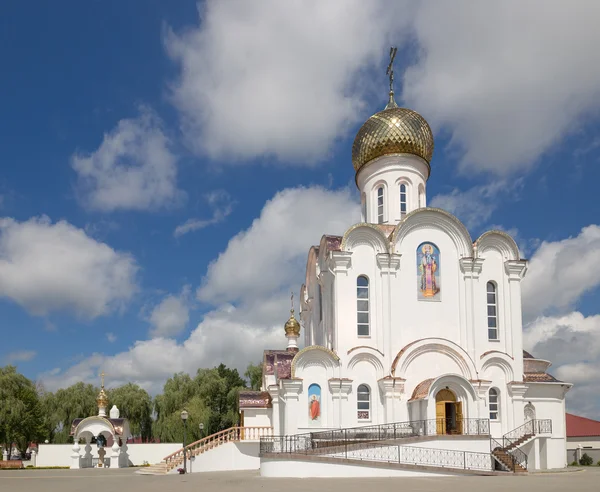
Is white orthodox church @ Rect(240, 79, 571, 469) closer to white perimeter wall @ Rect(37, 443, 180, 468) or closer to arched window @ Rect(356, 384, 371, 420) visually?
arched window @ Rect(356, 384, 371, 420)

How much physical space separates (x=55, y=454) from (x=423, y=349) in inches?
839

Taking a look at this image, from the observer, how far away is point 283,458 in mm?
20734

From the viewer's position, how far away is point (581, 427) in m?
48.6

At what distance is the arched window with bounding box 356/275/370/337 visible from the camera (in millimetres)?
25797

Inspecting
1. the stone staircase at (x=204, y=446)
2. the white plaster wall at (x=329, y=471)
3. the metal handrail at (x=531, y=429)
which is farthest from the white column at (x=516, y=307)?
the stone staircase at (x=204, y=446)

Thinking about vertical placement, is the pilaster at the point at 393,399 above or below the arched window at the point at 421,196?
below

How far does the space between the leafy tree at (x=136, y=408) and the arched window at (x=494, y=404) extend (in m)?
27.4

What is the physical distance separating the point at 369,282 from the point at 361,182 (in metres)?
5.76

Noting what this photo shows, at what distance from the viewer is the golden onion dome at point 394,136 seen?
2884 centimetres

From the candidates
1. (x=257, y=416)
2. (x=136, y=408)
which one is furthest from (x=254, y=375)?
(x=257, y=416)

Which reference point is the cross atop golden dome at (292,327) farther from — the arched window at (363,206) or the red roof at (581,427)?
the red roof at (581,427)

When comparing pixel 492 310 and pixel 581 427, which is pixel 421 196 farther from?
pixel 581 427

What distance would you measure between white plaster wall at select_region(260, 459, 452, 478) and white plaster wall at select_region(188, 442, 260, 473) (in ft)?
Answer: 22.0

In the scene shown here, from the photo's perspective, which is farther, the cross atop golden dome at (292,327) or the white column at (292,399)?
the cross atop golden dome at (292,327)
